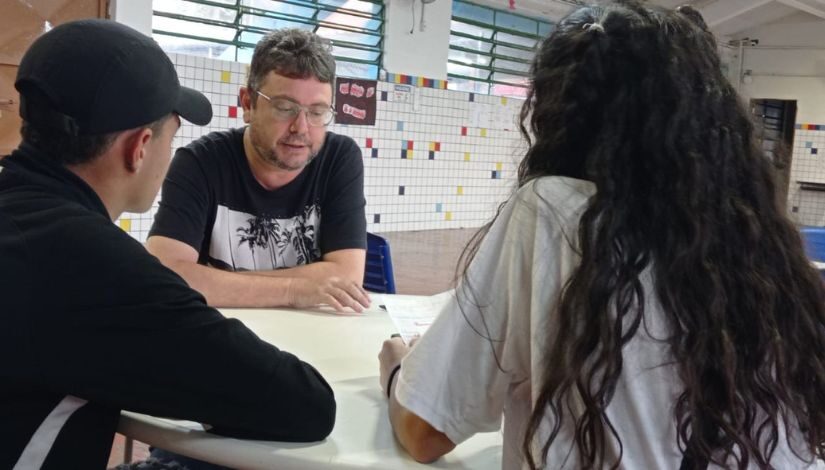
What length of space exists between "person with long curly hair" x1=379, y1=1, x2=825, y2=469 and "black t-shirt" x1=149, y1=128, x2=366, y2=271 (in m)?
1.26

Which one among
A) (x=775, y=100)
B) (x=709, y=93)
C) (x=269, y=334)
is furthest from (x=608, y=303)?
(x=775, y=100)

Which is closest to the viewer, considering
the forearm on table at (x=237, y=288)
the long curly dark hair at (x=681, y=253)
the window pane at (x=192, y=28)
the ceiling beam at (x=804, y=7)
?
the long curly dark hair at (x=681, y=253)

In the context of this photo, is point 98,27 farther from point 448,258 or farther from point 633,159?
point 448,258

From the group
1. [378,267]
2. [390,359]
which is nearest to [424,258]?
[378,267]

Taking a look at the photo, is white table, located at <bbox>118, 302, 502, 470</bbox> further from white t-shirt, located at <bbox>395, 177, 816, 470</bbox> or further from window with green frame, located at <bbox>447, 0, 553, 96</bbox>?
window with green frame, located at <bbox>447, 0, 553, 96</bbox>

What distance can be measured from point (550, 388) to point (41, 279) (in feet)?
2.09

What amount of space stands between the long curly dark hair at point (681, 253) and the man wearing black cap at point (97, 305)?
1.34 feet

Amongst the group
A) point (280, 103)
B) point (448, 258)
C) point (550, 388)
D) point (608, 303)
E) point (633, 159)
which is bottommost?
point (448, 258)

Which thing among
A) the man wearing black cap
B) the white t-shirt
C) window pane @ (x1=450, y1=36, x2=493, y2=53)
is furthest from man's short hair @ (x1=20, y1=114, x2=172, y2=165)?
window pane @ (x1=450, y1=36, x2=493, y2=53)

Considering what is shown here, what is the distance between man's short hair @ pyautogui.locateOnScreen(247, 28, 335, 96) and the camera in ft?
6.93

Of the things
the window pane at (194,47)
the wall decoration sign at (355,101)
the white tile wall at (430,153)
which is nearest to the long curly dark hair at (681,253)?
the window pane at (194,47)

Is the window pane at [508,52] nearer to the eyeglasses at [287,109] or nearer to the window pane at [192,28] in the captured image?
the window pane at [192,28]

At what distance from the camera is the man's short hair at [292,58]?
211 centimetres

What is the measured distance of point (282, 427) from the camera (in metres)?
1.04
